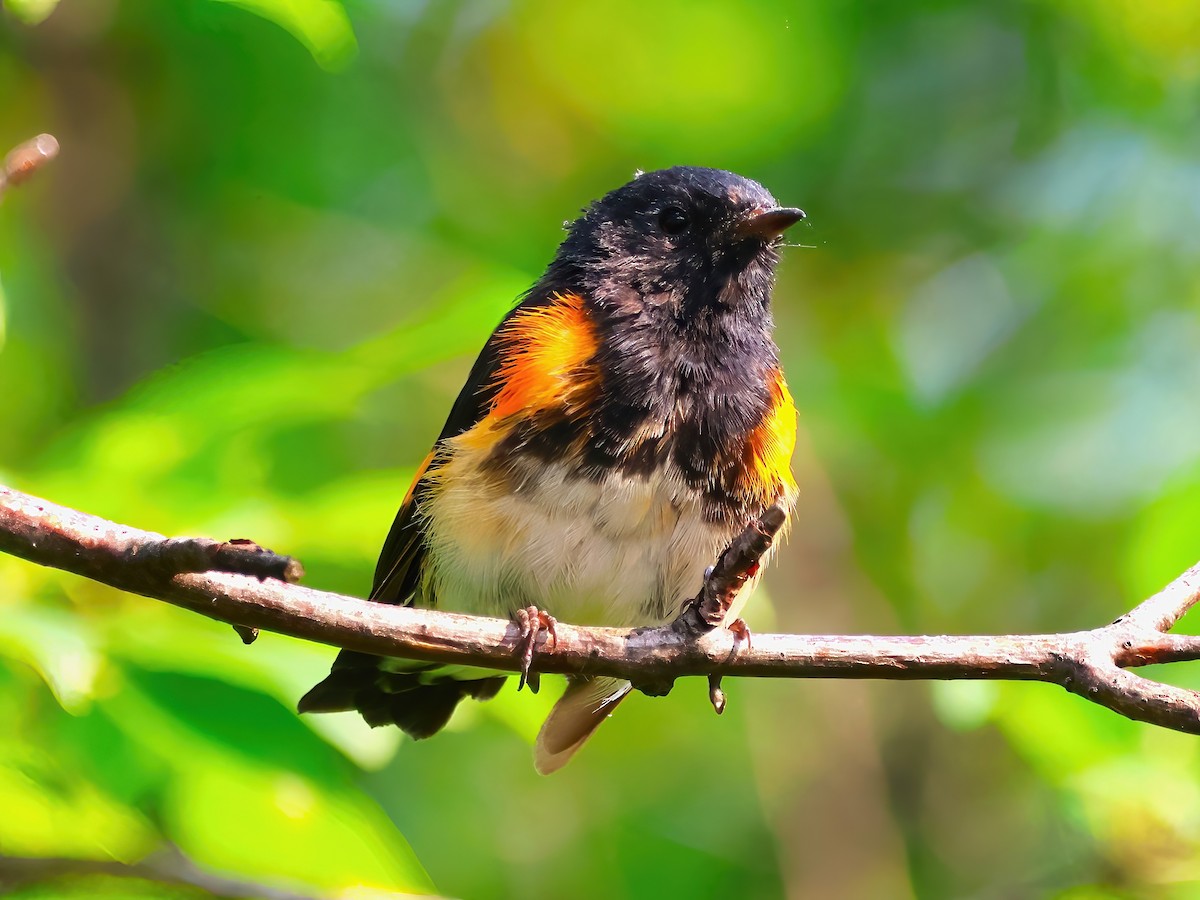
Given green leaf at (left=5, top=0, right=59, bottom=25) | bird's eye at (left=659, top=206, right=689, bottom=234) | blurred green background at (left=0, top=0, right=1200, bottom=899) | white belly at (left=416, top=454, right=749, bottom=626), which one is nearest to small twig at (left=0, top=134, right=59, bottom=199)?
green leaf at (left=5, top=0, right=59, bottom=25)

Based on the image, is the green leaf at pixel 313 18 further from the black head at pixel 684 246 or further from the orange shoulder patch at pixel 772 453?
the orange shoulder patch at pixel 772 453

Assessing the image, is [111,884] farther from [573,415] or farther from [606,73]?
[606,73]

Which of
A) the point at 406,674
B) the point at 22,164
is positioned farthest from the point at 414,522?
the point at 22,164

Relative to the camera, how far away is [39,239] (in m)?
5.55

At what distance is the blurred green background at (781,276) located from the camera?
5336mm

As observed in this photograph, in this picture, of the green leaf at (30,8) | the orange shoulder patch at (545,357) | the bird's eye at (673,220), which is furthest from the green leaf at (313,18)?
the bird's eye at (673,220)

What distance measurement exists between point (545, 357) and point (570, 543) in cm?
49

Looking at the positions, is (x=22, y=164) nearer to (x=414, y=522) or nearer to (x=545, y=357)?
(x=545, y=357)

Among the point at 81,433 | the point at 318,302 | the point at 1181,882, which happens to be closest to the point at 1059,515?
the point at 1181,882

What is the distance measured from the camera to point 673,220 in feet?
12.4

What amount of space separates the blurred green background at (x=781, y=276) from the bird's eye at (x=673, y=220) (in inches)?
43.0

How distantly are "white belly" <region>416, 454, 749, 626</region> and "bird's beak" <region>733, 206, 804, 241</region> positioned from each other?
2.70 ft

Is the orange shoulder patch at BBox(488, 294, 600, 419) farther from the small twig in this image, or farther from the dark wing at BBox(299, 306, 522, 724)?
the small twig

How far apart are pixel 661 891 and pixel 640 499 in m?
2.92
